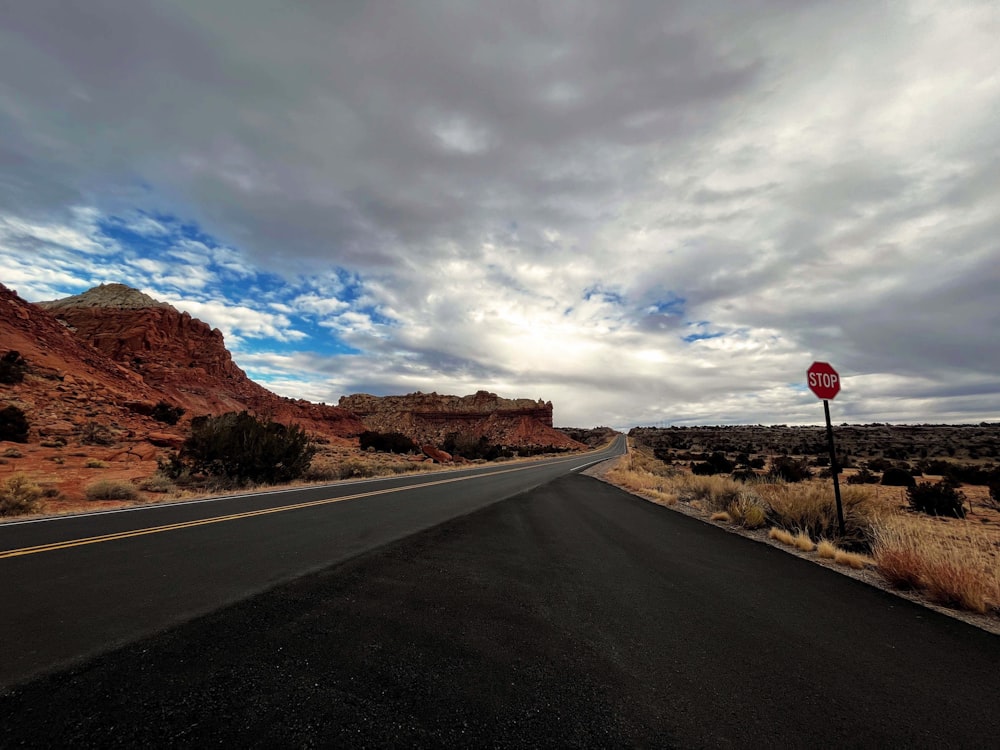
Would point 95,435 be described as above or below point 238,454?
above

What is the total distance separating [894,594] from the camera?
223 inches

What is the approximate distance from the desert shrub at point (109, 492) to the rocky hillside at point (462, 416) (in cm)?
9132

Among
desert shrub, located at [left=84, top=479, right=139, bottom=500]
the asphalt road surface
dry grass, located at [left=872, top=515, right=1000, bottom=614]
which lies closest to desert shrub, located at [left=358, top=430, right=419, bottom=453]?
desert shrub, located at [left=84, top=479, right=139, bottom=500]

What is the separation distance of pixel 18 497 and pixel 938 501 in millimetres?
25559

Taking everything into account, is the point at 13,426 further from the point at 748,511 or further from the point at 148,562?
the point at 748,511

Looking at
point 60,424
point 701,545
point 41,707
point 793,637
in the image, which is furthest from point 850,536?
point 60,424

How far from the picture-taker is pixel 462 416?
121 meters

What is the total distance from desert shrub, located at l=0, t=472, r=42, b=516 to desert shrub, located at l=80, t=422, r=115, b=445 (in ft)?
60.3

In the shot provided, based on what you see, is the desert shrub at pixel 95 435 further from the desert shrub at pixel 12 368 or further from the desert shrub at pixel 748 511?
the desert shrub at pixel 748 511

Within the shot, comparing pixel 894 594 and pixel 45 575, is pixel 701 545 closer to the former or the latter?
pixel 894 594

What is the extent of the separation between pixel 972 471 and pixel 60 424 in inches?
2046

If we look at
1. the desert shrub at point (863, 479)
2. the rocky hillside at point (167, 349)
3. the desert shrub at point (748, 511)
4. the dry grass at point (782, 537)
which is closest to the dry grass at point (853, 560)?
the dry grass at point (782, 537)

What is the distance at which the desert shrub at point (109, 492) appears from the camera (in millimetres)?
13766

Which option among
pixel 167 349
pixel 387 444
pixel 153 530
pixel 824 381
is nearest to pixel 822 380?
pixel 824 381
